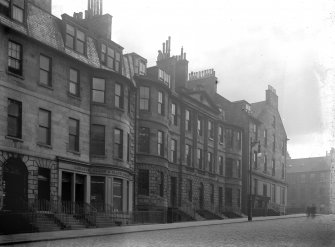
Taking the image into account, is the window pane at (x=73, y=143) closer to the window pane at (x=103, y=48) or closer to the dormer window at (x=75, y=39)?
the dormer window at (x=75, y=39)

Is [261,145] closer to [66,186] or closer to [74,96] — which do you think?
[74,96]

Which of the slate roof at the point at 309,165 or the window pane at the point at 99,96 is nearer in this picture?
the window pane at the point at 99,96

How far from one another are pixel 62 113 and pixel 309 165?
84.8 m

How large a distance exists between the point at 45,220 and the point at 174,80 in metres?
21.2

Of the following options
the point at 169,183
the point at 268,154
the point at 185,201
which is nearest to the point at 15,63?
the point at 169,183

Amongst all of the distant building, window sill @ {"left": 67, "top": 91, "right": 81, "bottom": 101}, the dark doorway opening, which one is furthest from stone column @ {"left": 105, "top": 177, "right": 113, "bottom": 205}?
the distant building

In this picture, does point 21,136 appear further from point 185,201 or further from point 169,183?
point 185,201

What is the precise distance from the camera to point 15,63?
2462 cm

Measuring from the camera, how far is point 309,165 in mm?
103812

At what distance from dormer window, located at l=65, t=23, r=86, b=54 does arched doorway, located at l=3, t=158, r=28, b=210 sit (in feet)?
26.4

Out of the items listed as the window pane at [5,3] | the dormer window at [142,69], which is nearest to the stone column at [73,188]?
the window pane at [5,3]

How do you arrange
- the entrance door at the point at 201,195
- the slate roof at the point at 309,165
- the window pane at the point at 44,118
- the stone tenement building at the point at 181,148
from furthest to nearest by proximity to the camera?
the slate roof at the point at 309,165 → the entrance door at the point at 201,195 → the stone tenement building at the point at 181,148 → the window pane at the point at 44,118

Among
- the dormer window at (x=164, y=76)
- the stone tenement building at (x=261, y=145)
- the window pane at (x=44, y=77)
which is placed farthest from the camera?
the stone tenement building at (x=261, y=145)

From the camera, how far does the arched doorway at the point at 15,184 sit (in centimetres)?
2348
